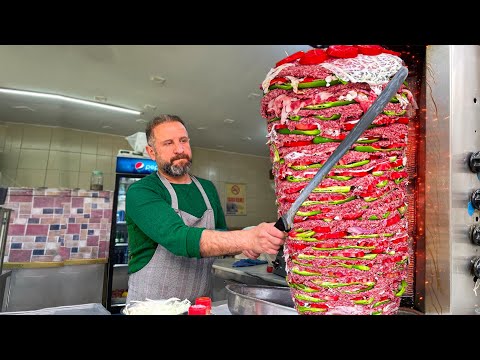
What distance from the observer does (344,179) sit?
543 millimetres

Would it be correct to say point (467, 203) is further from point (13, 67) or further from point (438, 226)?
point (13, 67)

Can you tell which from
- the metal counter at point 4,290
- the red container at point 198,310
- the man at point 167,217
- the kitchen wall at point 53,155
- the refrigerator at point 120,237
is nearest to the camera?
the red container at point 198,310

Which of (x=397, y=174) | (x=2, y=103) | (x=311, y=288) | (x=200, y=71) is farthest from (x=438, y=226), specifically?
(x=2, y=103)

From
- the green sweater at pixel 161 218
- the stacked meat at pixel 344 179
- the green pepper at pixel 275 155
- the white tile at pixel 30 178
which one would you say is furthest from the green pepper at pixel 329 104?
the white tile at pixel 30 178

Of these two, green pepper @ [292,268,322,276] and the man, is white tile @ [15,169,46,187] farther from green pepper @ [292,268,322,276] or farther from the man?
green pepper @ [292,268,322,276]

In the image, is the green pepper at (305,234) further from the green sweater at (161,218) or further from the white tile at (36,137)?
the white tile at (36,137)

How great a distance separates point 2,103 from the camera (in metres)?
5.29

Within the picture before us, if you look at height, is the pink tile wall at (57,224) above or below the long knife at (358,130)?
below

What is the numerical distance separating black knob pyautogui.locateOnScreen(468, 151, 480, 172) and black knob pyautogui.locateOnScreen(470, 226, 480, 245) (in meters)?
0.14

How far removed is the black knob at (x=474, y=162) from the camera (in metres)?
0.78

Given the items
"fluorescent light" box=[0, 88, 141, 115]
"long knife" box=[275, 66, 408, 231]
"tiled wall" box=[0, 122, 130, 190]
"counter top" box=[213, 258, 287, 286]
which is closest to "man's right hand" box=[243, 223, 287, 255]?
"long knife" box=[275, 66, 408, 231]

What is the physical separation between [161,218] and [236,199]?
7510 millimetres

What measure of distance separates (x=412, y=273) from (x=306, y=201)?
506 mm

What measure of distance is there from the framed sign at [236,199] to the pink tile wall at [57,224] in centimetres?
449
